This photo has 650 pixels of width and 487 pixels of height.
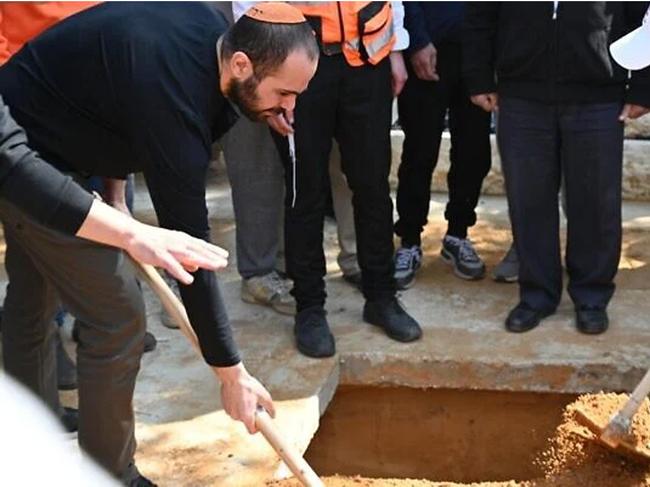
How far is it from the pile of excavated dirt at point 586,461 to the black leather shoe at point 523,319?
60 cm

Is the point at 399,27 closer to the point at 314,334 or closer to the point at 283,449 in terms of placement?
the point at 314,334

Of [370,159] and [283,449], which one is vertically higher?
[370,159]

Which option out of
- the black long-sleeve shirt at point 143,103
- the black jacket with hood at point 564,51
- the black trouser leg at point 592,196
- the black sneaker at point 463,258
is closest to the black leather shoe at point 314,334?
the black sneaker at point 463,258

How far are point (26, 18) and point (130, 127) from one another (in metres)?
1.66

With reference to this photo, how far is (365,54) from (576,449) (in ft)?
5.95

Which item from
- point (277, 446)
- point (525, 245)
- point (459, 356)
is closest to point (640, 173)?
point (525, 245)

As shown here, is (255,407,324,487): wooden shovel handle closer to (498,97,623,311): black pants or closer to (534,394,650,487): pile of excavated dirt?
(534,394,650,487): pile of excavated dirt

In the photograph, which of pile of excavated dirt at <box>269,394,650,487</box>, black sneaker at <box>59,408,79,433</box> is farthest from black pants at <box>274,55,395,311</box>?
black sneaker at <box>59,408,79,433</box>

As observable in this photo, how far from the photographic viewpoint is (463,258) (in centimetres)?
612

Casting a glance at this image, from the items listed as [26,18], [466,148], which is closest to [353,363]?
[466,148]

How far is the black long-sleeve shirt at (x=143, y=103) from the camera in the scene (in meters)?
3.40

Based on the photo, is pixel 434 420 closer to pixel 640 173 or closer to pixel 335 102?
pixel 335 102

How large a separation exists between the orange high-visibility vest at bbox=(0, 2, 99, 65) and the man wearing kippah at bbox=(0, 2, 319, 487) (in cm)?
115

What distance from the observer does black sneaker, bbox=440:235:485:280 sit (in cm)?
609
